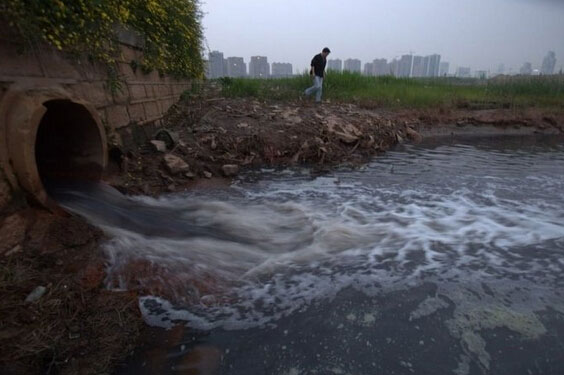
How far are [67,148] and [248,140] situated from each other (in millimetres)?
3229

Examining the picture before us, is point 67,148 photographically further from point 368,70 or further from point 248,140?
point 368,70

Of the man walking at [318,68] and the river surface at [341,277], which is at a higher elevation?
the man walking at [318,68]

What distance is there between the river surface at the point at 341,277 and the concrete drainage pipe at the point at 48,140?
0.35 meters

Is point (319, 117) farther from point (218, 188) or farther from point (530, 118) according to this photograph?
point (530, 118)

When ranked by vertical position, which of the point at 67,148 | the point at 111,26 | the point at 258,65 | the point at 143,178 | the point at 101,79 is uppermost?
the point at 111,26

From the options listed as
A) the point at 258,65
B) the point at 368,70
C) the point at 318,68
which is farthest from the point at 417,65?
the point at 318,68

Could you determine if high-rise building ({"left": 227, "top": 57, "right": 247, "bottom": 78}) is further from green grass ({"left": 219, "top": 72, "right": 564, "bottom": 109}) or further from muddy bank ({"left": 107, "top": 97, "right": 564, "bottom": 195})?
muddy bank ({"left": 107, "top": 97, "right": 564, "bottom": 195})

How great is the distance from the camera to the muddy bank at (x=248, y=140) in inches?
198

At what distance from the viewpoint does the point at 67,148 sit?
3.79 metres

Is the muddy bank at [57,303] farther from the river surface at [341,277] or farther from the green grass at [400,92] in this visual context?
the green grass at [400,92]

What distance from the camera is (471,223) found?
3.90m

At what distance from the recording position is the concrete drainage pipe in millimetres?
2596

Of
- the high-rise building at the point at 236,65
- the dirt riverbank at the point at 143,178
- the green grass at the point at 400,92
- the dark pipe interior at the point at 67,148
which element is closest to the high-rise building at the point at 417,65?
the high-rise building at the point at 236,65

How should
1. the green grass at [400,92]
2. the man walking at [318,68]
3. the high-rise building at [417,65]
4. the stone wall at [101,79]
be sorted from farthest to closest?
the high-rise building at [417,65]
the green grass at [400,92]
the man walking at [318,68]
the stone wall at [101,79]
